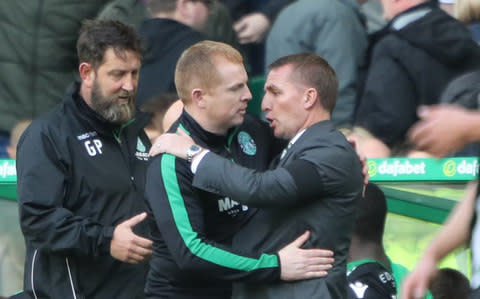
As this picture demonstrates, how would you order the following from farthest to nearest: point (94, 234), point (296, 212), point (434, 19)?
1. point (434, 19)
2. point (94, 234)
3. point (296, 212)

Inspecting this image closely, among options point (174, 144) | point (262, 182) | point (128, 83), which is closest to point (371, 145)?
point (128, 83)

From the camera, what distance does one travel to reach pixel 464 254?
6141mm

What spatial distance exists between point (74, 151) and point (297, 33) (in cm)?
275

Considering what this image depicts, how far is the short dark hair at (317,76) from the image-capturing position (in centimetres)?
473

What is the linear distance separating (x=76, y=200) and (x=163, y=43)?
2.55 m

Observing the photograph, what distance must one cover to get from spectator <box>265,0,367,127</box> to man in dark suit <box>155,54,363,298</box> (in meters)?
2.76

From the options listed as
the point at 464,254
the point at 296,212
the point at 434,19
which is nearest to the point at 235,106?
the point at 296,212

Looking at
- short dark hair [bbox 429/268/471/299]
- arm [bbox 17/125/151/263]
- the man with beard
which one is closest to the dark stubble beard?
the man with beard

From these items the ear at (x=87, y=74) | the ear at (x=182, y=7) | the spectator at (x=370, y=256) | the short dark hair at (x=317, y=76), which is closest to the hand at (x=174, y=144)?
the short dark hair at (x=317, y=76)

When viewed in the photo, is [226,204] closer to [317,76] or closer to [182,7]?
[317,76]

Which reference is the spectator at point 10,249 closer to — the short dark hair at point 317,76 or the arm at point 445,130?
the short dark hair at point 317,76

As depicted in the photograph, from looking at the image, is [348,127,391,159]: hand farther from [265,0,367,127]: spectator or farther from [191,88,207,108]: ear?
[191,88,207,108]: ear

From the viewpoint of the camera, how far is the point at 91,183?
204 inches

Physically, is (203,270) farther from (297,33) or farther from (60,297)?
(297,33)
